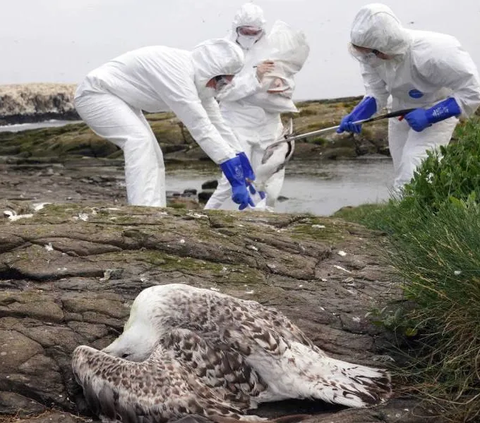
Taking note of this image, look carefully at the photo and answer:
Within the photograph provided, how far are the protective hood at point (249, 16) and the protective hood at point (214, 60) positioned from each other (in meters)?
2.90

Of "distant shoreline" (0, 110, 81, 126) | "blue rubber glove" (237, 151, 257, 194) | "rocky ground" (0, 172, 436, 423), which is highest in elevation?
"rocky ground" (0, 172, 436, 423)

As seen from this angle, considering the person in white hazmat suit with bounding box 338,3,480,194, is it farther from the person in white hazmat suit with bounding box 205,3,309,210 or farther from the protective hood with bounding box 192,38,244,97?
the person in white hazmat suit with bounding box 205,3,309,210

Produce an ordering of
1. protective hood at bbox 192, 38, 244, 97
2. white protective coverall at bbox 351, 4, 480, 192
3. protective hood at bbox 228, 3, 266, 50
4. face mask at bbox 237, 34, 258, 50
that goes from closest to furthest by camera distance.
A: white protective coverall at bbox 351, 4, 480, 192 < protective hood at bbox 192, 38, 244, 97 < protective hood at bbox 228, 3, 266, 50 < face mask at bbox 237, 34, 258, 50

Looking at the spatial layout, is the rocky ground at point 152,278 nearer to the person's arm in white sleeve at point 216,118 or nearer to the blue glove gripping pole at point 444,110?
the blue glove gripping pole at point 444,110

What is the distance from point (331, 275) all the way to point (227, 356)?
2.13 meters

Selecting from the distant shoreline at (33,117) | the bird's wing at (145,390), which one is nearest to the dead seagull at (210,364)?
the bird's wing at (145,390)

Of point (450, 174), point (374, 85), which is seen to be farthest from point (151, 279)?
point (374, 85)

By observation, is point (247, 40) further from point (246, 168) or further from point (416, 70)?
point (416, 70)

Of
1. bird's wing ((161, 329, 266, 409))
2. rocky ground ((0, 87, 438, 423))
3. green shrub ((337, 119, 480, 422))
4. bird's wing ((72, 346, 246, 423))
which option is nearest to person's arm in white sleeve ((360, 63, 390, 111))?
rocky ground ((0, 87, 438, 423))

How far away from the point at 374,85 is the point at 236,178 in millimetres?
2410

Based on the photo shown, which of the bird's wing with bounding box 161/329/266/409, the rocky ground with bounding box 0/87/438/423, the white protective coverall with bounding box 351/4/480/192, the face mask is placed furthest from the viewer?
the face mask

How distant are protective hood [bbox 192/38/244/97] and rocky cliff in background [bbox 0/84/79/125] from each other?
69.5 metres

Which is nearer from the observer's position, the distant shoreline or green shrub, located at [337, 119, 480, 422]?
green shrub, located at [337, 119, 480, 422]

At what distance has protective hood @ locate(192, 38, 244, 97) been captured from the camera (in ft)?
32.1
